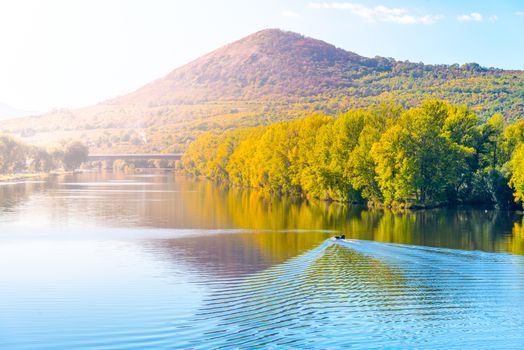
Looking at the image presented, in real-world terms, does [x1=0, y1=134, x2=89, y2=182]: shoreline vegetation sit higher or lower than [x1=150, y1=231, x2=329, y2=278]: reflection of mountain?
higher

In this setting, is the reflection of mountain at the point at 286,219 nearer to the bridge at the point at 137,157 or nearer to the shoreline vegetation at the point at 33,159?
the shoreline vegetation at the point at 33,159

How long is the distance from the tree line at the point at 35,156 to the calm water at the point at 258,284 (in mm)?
80079

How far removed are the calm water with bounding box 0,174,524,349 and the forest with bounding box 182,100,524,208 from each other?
11307 millimetres

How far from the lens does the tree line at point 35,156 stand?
120m

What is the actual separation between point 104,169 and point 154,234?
5911 inches

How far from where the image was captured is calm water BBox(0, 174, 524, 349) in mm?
17516

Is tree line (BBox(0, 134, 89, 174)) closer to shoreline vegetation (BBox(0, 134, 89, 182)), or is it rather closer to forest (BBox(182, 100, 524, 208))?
shoreline vegetation (BBox(0, 134, 89, 182))

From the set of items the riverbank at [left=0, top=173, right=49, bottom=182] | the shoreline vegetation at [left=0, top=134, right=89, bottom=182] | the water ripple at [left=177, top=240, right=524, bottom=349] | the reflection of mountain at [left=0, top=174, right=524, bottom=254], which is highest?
the shoreline vegetation at [left=0, top=134, right=89, bottom=182]

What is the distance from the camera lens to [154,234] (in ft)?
131

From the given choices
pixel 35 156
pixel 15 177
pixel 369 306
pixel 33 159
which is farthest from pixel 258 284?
pixel 33 159

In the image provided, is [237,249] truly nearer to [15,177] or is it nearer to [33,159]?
[15,177]

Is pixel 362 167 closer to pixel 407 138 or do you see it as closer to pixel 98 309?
pixel 407 138

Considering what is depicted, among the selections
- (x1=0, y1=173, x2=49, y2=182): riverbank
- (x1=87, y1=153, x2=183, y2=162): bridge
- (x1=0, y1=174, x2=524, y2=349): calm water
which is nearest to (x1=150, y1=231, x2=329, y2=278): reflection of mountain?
(x1=0, y1=174, x2=524, y2=349): calm water

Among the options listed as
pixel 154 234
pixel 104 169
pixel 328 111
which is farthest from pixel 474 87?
pixel 154 234
